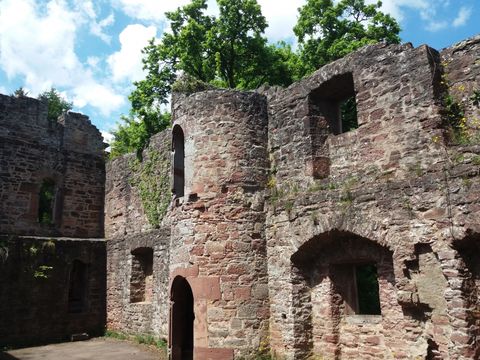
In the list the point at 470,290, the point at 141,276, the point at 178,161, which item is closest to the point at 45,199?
the point at 141,276

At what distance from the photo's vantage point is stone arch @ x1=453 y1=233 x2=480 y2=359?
Result: 584 centimetres

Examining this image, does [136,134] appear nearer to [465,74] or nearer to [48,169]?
[48,169]

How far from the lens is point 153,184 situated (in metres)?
13.4

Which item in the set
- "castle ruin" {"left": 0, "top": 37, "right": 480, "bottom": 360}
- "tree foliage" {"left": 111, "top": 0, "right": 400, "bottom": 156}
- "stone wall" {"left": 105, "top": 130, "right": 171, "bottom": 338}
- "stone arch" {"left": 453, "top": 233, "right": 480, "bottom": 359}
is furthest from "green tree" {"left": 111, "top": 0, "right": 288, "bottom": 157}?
"stone arch" {"left": 453, "top": 233, "right": 480, "bottom": 359}

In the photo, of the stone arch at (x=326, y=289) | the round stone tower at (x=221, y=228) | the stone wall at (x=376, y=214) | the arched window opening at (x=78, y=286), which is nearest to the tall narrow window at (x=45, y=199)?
the arched window opening at (x=78, y=286)

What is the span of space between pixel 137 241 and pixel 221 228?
5.22m

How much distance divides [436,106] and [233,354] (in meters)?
5.59

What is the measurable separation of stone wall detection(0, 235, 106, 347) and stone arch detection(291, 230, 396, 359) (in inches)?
336

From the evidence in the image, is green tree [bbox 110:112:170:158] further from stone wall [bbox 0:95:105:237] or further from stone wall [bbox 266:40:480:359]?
stone wall [bbox 266:40:480:359]

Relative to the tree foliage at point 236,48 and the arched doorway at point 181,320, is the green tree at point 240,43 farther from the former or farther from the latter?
the arched doorway at point 181,320

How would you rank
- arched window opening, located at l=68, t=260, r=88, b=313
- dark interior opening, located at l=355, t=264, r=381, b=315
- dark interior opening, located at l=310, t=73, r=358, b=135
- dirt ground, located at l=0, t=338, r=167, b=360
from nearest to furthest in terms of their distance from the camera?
1. dark interior opening, located at l=310, t=73, r=358, b=135
2. dirt ground, located at l=0, t=338, r=167, b=360
3. arched window opening, located at l=68, t=260, r=88, b=313
4. dark interior opening, located at l=355, t=264, r=381, b=315

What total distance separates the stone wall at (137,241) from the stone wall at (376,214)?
4310 millimetres

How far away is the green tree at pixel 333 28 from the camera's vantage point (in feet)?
55.8

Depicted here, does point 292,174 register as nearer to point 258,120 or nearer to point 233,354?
point 258,120
